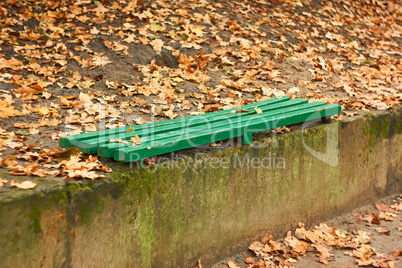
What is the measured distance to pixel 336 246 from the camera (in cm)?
357

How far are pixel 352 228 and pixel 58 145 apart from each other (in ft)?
8.40

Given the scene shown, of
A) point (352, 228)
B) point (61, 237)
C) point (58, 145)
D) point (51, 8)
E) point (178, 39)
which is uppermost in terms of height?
point (51, 8)

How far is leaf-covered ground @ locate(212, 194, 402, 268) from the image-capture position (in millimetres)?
3258

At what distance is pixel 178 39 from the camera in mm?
5199

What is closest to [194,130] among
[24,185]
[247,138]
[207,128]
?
[207,128]

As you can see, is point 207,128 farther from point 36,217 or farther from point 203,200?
point 36,217

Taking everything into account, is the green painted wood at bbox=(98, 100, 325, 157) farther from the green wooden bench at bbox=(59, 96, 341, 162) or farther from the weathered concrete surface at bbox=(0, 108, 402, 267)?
the weathered concrete surface at bbox=(0, 108, 402, 267)

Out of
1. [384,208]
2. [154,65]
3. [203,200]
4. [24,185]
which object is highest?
[154,65]

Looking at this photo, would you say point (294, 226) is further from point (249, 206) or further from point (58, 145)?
point (58, 145)

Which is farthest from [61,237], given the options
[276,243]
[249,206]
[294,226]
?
[294,226]

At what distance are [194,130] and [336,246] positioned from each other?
4.94 ft

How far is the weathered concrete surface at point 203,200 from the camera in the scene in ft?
7.22

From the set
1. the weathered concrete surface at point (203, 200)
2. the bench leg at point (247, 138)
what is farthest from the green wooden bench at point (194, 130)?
the weathered concrete surface at point (203, 200)

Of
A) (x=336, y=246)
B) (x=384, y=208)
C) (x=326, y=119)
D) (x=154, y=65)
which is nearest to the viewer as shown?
(x=336, y=246)
